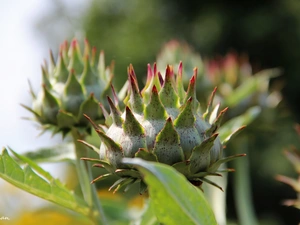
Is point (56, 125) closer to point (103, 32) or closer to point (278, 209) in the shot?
point (278, 209)

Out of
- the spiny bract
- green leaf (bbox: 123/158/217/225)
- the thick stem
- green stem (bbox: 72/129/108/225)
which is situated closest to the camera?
green leaf (bbox: 123/158/217/225)

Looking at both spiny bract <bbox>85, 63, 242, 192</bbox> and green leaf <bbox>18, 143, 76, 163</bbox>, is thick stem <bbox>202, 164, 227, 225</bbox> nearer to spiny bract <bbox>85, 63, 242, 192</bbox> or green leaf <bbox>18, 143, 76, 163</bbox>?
green leaf <bbox>18, 143, 76, 163</bbox>

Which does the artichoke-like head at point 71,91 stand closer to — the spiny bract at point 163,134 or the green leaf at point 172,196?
the spiny bract at point 163,134

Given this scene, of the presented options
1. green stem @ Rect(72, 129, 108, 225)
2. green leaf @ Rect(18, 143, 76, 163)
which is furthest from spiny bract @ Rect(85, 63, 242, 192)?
green leaf @ Rect(18, 143, 76, 163)

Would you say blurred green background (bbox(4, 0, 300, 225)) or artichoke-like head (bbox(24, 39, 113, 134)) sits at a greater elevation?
artichoke-like head (bbox(24, 39, 113, 134))


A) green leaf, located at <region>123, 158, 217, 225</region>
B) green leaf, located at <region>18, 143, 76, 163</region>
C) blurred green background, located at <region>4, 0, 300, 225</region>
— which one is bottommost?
blurred green background, located at <region>4, 0, 300, 225</region>

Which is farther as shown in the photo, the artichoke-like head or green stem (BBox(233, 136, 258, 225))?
green stem (BBox(233, 136, 258, 225))

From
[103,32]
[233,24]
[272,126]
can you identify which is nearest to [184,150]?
[272,126]

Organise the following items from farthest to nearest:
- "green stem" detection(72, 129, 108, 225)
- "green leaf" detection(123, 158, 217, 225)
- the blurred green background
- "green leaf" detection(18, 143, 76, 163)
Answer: the blurred green background < "green leaf" detection(18, 143, 76, 163) < "green stem" detection(72, 129, 108, 225) < "green leaf" detection(123, 158, 217, 225)

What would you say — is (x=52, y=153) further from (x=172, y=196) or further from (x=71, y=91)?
(x=172, y=196)
